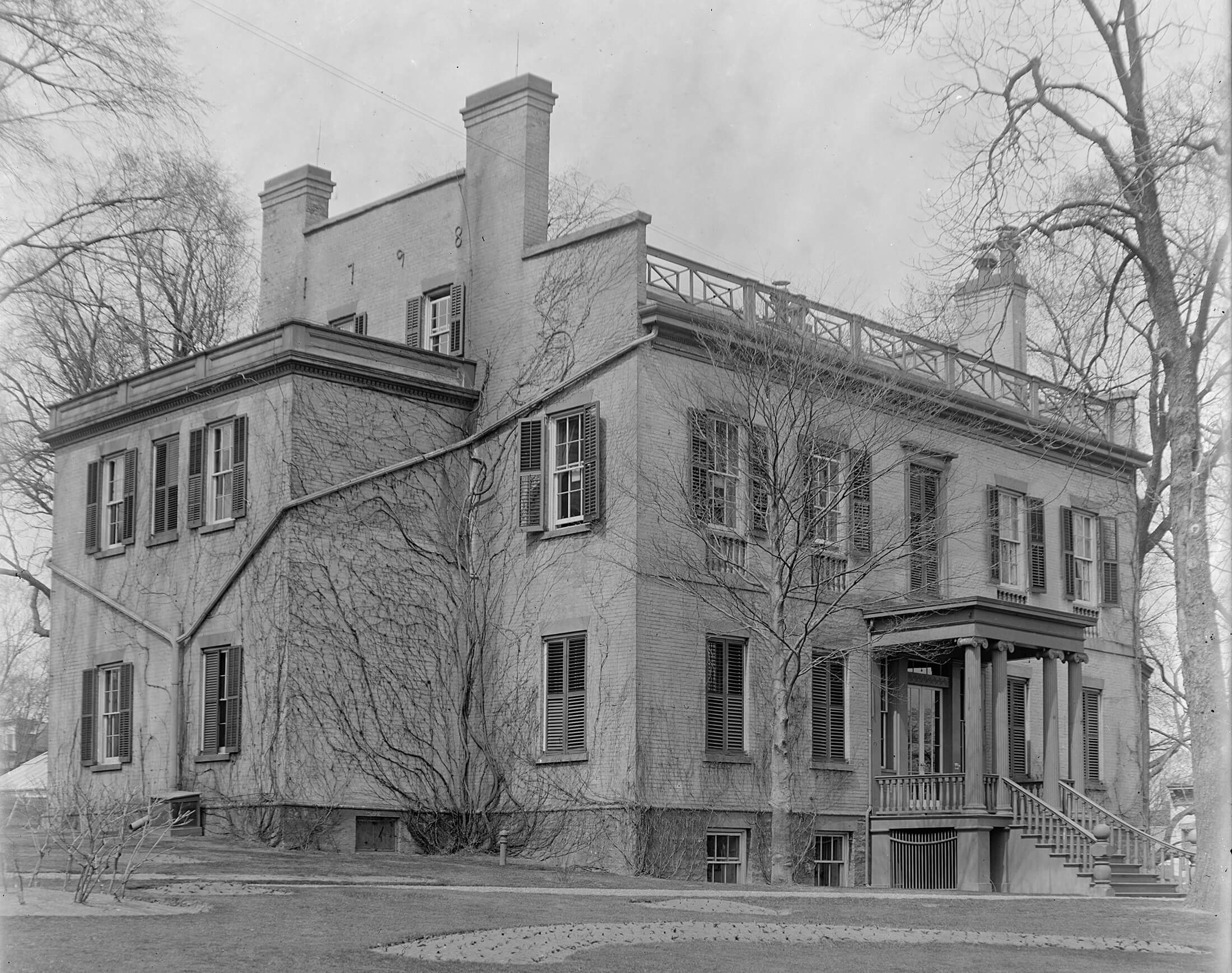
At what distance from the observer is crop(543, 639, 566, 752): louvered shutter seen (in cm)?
2666

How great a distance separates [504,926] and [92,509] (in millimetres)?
19441

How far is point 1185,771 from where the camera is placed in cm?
7344

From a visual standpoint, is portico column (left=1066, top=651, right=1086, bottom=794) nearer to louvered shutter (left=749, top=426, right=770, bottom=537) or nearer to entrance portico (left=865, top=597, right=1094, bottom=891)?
entrance portico (left=865, top=597, right=1094, bottom=891)

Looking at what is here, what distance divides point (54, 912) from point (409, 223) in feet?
68.2

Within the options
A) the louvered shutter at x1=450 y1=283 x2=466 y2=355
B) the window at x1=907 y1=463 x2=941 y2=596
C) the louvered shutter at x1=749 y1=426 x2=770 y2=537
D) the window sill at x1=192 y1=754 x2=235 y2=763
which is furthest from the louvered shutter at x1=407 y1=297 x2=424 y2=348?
the window at x1=907 y1=463 x2=941 y2=596

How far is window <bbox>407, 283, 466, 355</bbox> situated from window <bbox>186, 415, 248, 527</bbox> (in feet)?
12.9

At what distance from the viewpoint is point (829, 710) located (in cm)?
2859

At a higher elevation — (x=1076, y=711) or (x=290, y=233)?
(x=290, y=233)

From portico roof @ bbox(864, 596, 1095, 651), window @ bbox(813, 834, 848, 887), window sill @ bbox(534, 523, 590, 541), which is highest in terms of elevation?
window sill @ bbox(534, 523, 590, 541)

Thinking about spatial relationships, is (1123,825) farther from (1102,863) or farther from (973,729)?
(973,729)

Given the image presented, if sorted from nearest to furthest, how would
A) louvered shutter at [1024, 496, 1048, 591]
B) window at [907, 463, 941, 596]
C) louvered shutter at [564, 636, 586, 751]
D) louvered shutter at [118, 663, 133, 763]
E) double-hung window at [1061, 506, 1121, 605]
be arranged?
louvered shutter at [564, 636, 586, 751]
louvered shutter at [118, 663, 133, 763]
window at [907, 463, 941, 596]
louvered shutter at [1024, 496, 1048, 591]
double-hung window at [1061, 506, 1121, 605]

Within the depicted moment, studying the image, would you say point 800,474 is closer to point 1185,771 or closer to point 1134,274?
point 1134,274

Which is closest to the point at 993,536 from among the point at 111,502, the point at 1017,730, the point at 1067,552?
the point at 1067,552

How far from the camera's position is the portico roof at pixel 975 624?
27.9m
